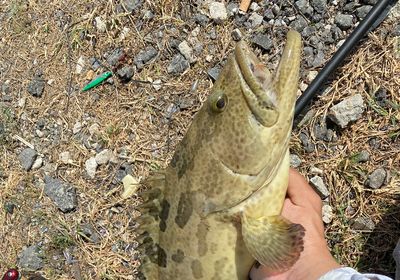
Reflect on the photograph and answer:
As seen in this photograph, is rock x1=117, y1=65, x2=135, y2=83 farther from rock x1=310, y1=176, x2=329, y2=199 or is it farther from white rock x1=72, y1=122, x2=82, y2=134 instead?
rock x1=310, y1=176, x2=329, y2=199

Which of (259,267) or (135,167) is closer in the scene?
(259,267)

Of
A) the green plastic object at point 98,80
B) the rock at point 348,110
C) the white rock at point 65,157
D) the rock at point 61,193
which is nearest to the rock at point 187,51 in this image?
the green plastic object at point 98,80

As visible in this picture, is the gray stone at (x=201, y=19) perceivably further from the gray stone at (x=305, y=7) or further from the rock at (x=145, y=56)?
the gray stone at (x=305, y=7)

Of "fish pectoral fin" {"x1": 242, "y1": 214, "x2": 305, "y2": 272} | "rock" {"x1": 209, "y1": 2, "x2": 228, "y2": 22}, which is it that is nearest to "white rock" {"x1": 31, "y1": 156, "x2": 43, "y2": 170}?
"rock" {"x1": 209, "y1": 2, "x2": 228, "y2": 22}

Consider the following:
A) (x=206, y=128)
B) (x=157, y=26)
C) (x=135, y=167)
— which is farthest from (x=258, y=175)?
(x=157, y=26)

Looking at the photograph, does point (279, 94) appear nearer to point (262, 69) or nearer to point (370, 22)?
point (262, 69)
